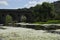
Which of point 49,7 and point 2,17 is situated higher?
point 49,7

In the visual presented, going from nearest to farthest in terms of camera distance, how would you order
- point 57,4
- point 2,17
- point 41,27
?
1. point 41,27
2. point 2,17
3. point 57,4

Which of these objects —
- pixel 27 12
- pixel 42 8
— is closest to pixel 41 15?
pixel 42 8

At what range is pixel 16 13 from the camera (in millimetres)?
57656

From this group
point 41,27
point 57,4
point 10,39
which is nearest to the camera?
point 10,39

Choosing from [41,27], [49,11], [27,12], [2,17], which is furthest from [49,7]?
[41,27]

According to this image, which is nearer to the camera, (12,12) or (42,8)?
(42,8)

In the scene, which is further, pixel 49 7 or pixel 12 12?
pixel 12 12

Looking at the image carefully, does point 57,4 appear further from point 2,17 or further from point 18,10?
point 2,17

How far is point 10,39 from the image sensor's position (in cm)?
1074

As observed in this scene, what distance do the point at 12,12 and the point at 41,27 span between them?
38379mm

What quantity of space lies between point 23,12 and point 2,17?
653cm

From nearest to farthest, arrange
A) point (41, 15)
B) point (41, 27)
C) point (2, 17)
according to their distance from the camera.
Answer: point (41, 27)
point (41, 15)
point (2, 17)

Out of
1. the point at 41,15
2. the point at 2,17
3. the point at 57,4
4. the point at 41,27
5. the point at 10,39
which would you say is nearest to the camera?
the point at 10,39

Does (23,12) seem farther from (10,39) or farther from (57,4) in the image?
(10,39)
